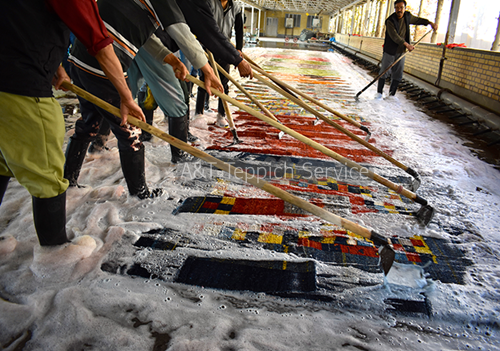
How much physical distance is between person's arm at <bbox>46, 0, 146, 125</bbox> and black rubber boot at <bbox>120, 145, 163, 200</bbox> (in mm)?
709

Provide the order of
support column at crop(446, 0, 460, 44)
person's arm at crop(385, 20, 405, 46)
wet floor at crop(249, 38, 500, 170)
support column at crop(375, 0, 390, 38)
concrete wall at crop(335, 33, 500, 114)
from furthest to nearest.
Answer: support column at crop(375, 0, 390, 38) < support column at crop(446, 0, 460, 44) < person's arm at crop(385, 20, 405, 46) < concrete wall at crop(335, 33, 500, 114) < wet floor at crop(249, 38, 500, 170)

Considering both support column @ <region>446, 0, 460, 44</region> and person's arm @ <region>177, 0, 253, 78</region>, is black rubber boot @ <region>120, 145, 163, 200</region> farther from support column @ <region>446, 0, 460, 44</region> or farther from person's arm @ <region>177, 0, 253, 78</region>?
support column @ <region>446, 0, 460, 44</region>

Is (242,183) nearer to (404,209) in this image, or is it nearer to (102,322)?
(404,209)

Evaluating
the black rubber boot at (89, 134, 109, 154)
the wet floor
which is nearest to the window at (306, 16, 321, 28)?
the wet floor

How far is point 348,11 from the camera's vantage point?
32.6 m

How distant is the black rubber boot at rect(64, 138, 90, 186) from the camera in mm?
2305

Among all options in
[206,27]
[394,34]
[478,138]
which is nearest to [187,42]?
[206,27]

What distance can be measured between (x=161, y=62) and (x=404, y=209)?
2.24 m

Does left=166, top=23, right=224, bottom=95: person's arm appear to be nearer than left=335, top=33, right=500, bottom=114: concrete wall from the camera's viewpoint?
Yes

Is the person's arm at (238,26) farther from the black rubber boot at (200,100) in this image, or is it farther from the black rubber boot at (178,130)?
the black rubber boot at (178,130)

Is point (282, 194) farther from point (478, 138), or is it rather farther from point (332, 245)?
point (478, 138)

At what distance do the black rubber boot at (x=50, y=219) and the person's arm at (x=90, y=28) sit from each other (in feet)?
2.23

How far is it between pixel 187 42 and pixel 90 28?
41.6 inches

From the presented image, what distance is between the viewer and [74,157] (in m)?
2.34
